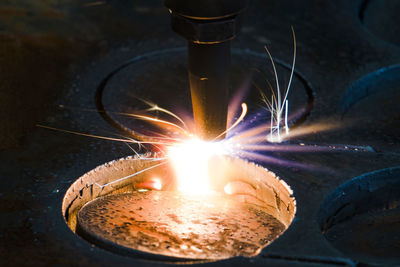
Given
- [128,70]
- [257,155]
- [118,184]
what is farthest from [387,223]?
[128,70]

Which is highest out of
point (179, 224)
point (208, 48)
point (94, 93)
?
point (208, 48)

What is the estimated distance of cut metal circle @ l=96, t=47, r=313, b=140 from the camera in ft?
6.31

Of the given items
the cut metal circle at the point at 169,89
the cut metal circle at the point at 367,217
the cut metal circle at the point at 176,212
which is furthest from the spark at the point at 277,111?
the cut metal circle at the point at 367,217

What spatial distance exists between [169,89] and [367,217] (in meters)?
0.85

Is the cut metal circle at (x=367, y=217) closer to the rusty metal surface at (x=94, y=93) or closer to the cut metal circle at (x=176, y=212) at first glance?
the rusty metal surface at (x=94, y=93)

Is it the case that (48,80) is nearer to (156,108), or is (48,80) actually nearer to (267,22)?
(156,108)

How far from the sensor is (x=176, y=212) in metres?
1.64

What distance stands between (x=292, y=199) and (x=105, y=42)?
1203 millimetres

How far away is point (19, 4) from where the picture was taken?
267cm

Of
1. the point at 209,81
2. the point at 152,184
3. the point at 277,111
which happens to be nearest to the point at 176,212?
the point at 152,184

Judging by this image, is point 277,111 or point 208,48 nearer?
point 208,48

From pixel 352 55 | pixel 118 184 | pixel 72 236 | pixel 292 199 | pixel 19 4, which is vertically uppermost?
pixel 352 55

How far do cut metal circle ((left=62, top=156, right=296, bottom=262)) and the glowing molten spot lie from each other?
0.09 feet

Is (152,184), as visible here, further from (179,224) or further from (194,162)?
(179,224)
